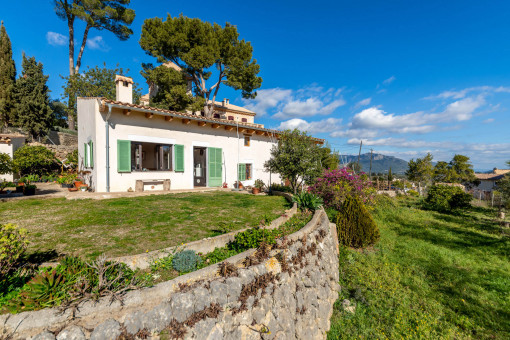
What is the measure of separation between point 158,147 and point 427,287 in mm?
12294

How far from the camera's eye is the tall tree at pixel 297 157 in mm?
11156

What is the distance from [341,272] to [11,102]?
3056cm

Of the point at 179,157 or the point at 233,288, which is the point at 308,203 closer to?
the point at 233,288

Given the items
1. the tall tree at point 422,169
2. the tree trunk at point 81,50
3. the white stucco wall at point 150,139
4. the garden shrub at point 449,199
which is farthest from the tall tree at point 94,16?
the tall tree at point 422,169

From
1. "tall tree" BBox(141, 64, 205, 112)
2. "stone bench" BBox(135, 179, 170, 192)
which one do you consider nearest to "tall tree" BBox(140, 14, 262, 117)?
"tall tree" BBox(141, 64, 205, 112)

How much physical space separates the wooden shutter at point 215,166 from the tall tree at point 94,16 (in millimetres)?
19204

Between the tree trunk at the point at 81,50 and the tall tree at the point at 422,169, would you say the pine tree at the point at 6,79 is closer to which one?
the tree trunk at the point at 81,50

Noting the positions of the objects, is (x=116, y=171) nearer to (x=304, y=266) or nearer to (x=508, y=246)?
(x=304, y=266)

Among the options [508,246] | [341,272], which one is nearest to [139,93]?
[341,272]

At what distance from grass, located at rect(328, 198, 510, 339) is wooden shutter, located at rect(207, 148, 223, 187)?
799 cm

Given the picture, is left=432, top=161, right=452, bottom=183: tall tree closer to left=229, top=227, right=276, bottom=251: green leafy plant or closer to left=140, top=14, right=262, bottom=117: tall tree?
left=140, top=14, right=262, bottom=117: tall tree

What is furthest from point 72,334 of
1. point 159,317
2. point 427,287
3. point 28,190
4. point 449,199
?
point 449,199

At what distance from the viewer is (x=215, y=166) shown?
42.8 feet

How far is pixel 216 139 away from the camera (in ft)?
43.1
